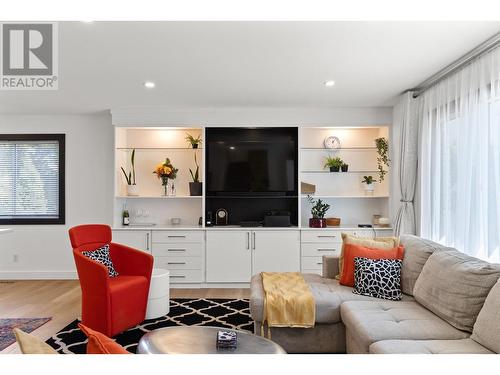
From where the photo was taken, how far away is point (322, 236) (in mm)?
5480

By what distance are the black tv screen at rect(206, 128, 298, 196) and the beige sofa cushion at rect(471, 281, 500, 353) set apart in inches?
143

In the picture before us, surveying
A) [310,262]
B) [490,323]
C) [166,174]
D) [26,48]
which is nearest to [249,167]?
[166,174]

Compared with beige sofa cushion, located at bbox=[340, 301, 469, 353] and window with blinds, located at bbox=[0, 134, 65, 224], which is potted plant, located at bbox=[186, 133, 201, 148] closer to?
window with blinds, located at bbox=[0, 134, 65, 224]

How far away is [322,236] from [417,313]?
2610 millimetres

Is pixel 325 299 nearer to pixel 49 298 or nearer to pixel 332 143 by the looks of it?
pixel 332 143

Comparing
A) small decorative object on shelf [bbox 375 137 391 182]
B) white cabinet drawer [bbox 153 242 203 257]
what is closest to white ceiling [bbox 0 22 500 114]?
small decorative object on shelf [bbox 375 137 391 182]

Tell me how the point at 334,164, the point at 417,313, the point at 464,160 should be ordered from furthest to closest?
the point at 334,164
the point at 464,160
the point at 417,313

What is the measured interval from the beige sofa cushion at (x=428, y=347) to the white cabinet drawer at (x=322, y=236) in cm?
305

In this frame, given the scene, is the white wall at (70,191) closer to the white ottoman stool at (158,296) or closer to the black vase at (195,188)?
the black vase at (195,188)

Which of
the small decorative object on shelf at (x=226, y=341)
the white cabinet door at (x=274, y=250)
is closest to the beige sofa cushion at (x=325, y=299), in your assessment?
the small decorative object on shelf at (x=226, y=341)

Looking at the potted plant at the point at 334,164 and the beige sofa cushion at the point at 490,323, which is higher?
the potted plant at the point at 334,164

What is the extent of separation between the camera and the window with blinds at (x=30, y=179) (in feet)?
20.2
